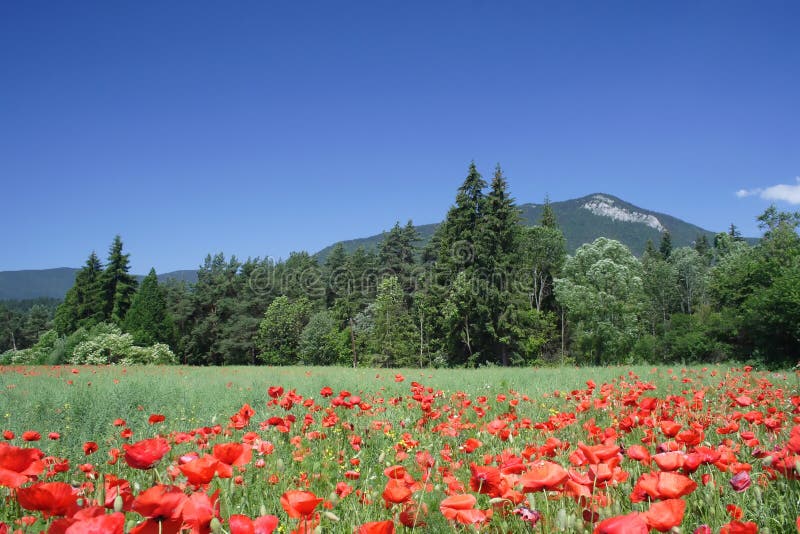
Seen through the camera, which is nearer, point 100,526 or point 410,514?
point 100,526

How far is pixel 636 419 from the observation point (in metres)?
3.18

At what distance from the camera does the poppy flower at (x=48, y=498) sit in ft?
4.18

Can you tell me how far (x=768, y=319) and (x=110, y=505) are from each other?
24726 mm

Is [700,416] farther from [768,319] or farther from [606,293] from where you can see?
[606,293]

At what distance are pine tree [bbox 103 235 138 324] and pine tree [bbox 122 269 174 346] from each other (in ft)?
12.3

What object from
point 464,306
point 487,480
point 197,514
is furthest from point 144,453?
point 464,306

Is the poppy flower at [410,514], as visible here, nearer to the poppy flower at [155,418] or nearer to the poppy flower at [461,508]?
the poppy flower at [461,508]

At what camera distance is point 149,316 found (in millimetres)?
44094

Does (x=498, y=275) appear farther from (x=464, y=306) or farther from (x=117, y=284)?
(x=117, y=284)

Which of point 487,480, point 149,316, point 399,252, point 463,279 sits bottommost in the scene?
point 149,316

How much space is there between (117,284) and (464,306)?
37.3 meters

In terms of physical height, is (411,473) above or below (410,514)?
below

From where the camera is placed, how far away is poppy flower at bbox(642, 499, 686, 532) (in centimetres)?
115

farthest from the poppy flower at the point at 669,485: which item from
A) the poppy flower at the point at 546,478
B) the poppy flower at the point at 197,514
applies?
the poppy flower at the point at 197,514
